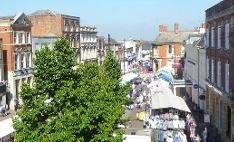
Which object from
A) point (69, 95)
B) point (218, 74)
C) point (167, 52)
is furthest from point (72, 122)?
point (167, 52)

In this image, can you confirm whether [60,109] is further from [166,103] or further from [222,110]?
Answer: [222,110]

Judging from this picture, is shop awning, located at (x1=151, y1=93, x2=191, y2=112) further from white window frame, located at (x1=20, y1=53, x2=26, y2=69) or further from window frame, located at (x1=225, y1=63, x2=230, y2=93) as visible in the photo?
white window frame, located at (x1=20, y1=53, x2=26, y2=69)

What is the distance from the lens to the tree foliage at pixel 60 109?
15.4 m

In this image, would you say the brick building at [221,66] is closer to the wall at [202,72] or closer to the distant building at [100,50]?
the wall at [202,72]

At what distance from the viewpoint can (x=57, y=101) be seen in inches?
640

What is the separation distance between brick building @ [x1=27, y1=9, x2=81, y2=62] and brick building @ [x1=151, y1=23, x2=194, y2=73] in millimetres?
19968

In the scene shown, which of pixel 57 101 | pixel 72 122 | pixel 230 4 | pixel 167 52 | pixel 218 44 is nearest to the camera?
pixel 72 122

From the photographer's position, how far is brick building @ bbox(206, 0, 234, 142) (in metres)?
24.4

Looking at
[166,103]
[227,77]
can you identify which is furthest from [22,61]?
[227,77]

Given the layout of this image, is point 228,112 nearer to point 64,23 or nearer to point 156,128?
point 156,128

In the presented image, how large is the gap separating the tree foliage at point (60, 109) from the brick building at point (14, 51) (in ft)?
85.1

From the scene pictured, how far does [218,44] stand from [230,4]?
16.0 ft

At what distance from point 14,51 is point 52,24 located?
47.9ft

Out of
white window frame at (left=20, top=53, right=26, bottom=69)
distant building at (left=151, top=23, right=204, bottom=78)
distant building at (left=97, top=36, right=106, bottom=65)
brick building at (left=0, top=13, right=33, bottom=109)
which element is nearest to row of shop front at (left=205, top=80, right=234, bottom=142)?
brick building at (left=0, top=13, right=33, bottom=109)
